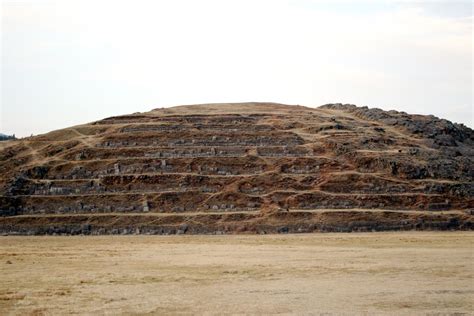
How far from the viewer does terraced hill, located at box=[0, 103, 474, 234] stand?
234ft

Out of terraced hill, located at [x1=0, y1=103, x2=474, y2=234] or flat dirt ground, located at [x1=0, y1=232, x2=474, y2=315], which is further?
terraced hill, located at [x1=0, y1=103, x2=474, y2=234]

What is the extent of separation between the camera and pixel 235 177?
7856 cm

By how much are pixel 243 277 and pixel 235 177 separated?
41.1 m

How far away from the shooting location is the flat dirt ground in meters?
29.5

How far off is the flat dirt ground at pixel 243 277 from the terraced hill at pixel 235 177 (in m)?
11.4

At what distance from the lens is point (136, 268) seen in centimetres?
4228

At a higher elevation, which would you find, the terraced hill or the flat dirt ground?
the terraced hill

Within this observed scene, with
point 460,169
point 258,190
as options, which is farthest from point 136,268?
point 460,169

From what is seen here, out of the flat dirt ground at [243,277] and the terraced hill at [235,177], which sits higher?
the terraced hill at [235,177]

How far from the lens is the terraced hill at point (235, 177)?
234ft

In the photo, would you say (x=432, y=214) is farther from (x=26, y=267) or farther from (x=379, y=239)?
(x=26, y=267)

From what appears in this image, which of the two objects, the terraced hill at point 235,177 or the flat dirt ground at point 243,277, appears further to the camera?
the terraced hill at point 235,177

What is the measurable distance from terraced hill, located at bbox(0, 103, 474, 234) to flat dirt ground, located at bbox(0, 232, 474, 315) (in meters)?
11.4

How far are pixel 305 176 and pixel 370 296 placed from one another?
47.6 meters
